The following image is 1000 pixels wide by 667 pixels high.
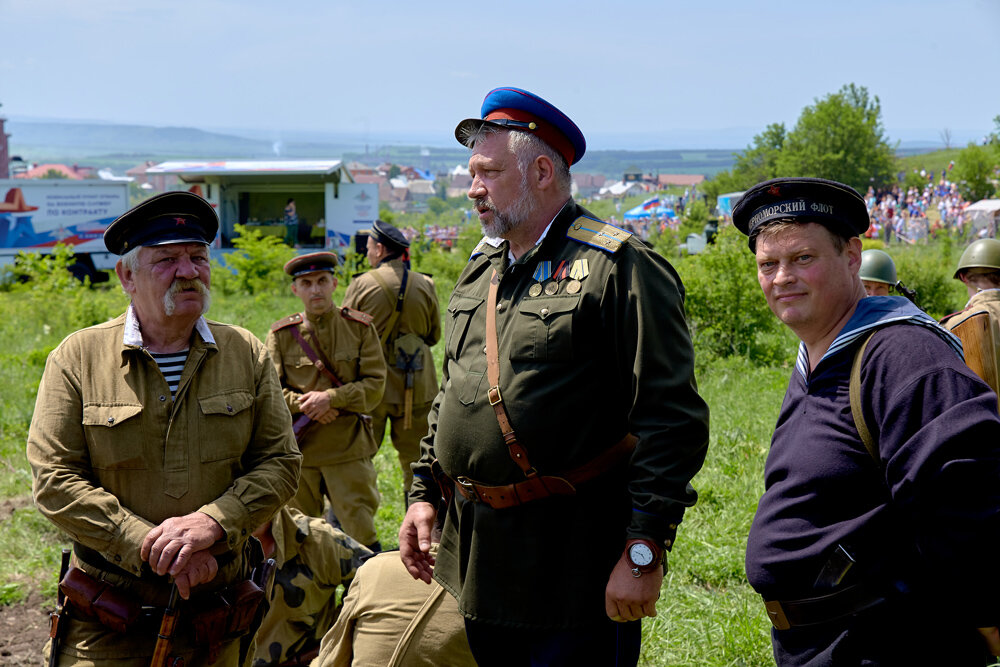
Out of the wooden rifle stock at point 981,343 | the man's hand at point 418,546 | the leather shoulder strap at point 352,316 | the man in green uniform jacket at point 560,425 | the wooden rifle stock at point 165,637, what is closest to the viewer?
the man in green uniform jacket at point 560,425

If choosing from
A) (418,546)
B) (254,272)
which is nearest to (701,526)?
(418,546)

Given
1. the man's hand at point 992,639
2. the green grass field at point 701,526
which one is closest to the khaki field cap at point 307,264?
the green grass field at point 701,526

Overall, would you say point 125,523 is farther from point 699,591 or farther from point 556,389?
point 699,591

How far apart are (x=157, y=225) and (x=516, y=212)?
4.41 ft

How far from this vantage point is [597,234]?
274 centimetres

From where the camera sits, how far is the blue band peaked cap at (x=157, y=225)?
10.1ft

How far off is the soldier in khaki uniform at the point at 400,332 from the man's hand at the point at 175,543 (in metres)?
3.62

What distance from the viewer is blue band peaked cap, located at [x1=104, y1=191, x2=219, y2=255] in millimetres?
3092

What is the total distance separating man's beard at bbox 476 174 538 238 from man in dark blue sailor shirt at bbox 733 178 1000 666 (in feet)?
2.37

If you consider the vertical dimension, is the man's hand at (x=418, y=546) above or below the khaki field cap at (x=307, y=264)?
below

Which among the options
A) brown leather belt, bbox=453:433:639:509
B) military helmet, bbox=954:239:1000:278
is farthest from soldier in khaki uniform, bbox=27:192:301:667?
military helmet, bbox=954:239:1000:278

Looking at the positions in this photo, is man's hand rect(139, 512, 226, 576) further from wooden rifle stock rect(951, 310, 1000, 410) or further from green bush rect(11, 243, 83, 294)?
green bush rect(11, 243, 83, 294)

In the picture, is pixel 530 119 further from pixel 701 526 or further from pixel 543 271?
pixel 701 526

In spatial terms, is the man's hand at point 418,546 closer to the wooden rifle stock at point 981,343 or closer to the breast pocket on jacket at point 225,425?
the breast pocket on jacket at point 225,425
